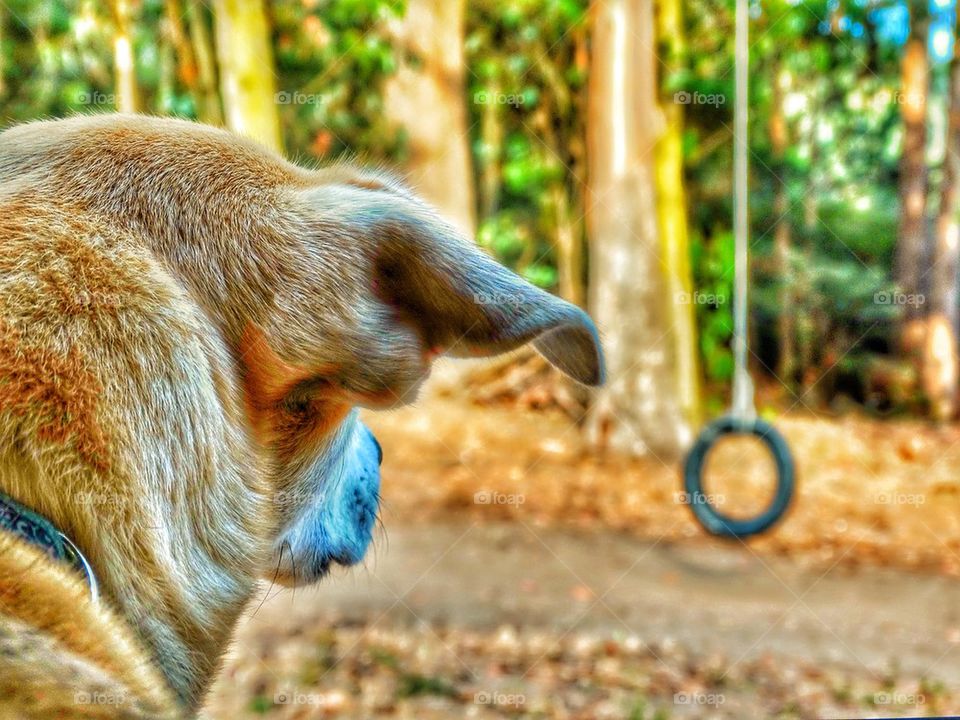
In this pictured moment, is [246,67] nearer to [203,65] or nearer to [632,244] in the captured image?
[203,65]

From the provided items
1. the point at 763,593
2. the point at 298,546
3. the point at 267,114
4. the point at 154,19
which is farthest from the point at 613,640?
the point at 154,19

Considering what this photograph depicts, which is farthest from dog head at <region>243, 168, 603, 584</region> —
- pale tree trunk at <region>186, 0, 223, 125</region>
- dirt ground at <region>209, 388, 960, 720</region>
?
pale tree trunk at <region>186, 0, 223, 125</region>

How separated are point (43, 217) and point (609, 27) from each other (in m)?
Result: 6.00

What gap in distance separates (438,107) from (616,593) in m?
3.80

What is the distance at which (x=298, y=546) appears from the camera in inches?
47.3

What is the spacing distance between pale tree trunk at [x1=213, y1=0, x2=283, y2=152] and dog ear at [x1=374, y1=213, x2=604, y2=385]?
360 cm

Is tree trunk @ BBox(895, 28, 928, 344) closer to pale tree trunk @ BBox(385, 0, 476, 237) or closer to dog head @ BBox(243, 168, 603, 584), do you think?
pale tree trunk @ BBox(385, 0, 476, 237)

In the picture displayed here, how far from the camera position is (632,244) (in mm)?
6465

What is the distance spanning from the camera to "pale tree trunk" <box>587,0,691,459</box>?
638cm

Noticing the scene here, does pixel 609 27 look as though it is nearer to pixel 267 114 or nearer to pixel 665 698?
pixel 267 114

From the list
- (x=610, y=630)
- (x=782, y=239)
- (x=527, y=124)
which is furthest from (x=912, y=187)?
(x=610, y=630)

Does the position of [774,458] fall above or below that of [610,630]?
above

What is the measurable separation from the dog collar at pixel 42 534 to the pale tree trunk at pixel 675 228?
5.85 metres

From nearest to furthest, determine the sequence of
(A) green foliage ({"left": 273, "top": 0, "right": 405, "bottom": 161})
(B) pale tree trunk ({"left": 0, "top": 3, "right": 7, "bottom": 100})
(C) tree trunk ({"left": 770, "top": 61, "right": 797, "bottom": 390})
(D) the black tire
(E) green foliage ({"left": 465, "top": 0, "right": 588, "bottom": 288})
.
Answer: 1. (D) the black tire
2. (B) pale tree trunk ({"left": 0, "top": 3, "right": 7, "bottom": 100})
3. (A) green foliage ({"left": 273, "top": 0, "right": 405, "bottom": 161})
4. (C) tree trunk ({"left": 770, "top": 61, "right": 797, "bottom": 390})
5. (E) green foliage ({"left": 465, "top": 0, "right": 588, "bottom": 288})
